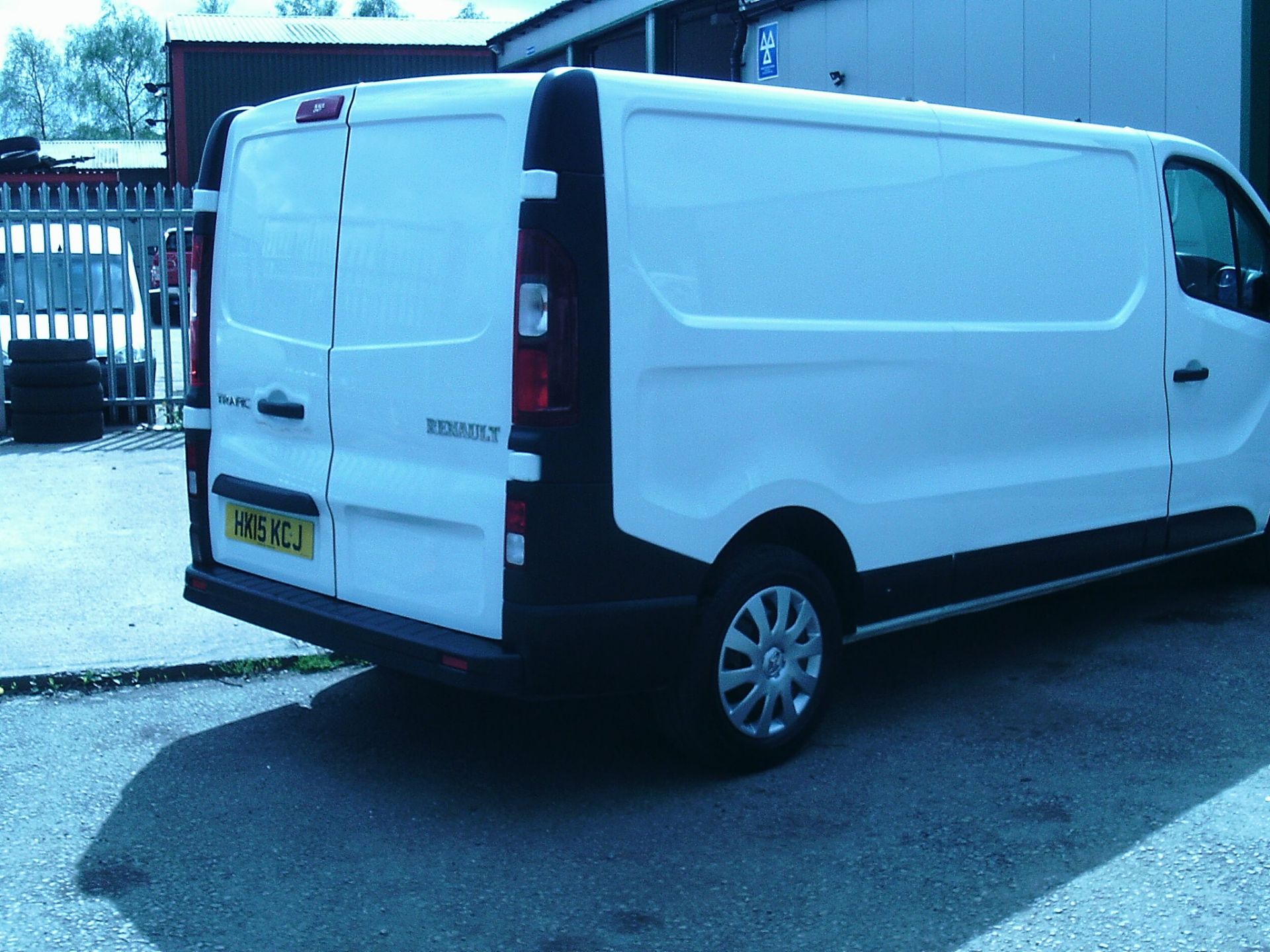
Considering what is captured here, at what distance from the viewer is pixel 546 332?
396 centimetres

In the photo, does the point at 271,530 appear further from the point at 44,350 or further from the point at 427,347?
the point at 44,350

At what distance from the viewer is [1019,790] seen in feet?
14.7

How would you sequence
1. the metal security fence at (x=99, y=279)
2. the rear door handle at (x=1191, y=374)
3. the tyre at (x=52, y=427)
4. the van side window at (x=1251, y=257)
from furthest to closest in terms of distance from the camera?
the metal security fence at (x=99, y=279) < the tyre at (x=52, y=427) < the van side window at (x=1251, y=257) < the rear door handle at (x=1191, y=374)

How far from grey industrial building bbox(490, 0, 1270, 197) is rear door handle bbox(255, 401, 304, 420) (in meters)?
6.73

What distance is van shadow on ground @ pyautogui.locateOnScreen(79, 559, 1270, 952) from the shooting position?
11.9ft

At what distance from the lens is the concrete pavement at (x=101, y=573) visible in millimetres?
5836

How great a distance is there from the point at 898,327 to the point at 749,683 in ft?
4.17

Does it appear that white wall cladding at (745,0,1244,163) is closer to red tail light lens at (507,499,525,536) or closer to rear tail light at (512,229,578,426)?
rear tail light at (512,229,578,426)

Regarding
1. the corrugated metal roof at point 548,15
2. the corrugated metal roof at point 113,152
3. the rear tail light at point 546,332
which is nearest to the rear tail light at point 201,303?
the rear tail light at point 546,332

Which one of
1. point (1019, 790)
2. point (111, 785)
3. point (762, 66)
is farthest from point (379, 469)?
point (762, 66)

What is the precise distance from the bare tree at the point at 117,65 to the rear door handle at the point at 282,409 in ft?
297

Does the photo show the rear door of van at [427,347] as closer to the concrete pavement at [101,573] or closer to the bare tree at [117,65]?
the concrete pavement at [101,573]

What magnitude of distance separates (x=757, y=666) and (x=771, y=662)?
0.06 metres

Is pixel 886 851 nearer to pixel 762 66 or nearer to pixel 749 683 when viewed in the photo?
pixel 749 683
